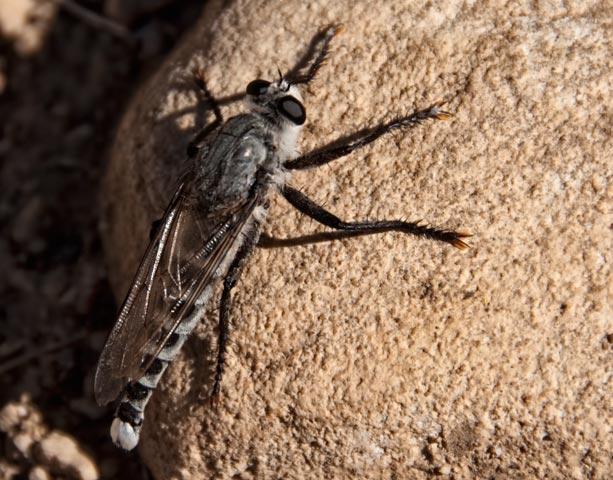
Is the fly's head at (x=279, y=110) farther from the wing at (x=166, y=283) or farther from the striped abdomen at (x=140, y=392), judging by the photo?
the striped abdomen at (x=140, y=392)

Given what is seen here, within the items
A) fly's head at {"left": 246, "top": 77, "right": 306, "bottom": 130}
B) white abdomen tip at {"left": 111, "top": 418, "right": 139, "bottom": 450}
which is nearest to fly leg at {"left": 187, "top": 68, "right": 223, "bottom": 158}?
fly's head at {"left": 246, "top": 77, "right": 306, "bottom": 130}

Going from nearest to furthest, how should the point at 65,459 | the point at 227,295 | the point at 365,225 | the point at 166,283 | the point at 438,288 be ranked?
the point at 438,288
the point at 365,225
the point at 227,295
the point at 166,283
the point at 65,459

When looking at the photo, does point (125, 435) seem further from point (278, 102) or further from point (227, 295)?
point (278, 102)

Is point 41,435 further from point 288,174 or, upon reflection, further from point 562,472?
point 562,472

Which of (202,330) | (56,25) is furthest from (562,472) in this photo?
(56,25)

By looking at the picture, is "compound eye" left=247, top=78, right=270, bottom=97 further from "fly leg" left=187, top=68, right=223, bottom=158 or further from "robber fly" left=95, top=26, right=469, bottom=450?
"fly leg" left=187, top=68, right=223, bottom=158

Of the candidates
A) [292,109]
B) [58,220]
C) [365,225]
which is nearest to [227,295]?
[365,225]
